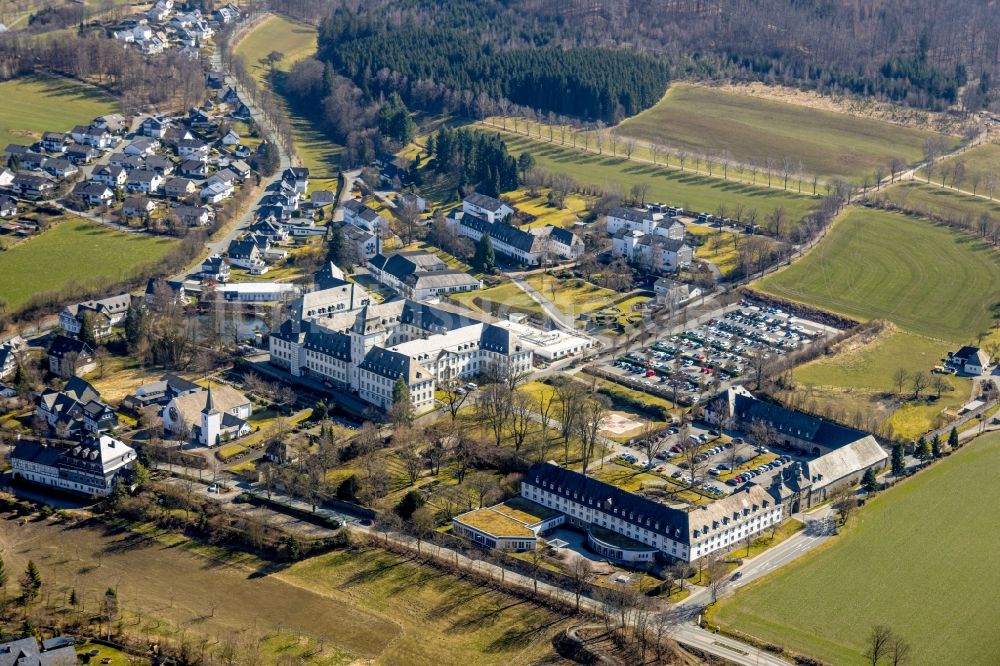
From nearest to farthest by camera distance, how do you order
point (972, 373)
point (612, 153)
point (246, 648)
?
point (246, 648), point (972, 373), point (612, 153)

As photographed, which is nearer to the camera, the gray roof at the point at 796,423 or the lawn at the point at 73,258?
the gray roof at the point at 796,423

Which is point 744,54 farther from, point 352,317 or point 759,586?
point 759,586

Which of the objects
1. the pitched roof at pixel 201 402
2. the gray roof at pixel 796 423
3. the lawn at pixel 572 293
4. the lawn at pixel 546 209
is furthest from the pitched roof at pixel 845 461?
the lawn at pixel 546 209

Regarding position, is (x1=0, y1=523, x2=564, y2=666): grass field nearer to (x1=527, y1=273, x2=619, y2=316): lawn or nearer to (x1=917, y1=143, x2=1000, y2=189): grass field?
(x1=527, y1=273, x2=619, y2=316): lawn

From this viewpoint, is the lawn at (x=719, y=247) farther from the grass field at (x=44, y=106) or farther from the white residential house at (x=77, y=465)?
the grass field at (x=44, y=106)

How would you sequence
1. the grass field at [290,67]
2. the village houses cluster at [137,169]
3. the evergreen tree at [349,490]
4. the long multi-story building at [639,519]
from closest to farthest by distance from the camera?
1. the long multi-story building at [639,519]
2. the evergreen tree at [349,490]
3. the village houses cluster at [137,169]
4. the grass field at [290,67]

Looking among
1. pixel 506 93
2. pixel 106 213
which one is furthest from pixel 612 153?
pixel 106 213

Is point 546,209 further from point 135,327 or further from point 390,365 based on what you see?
point 135,327
